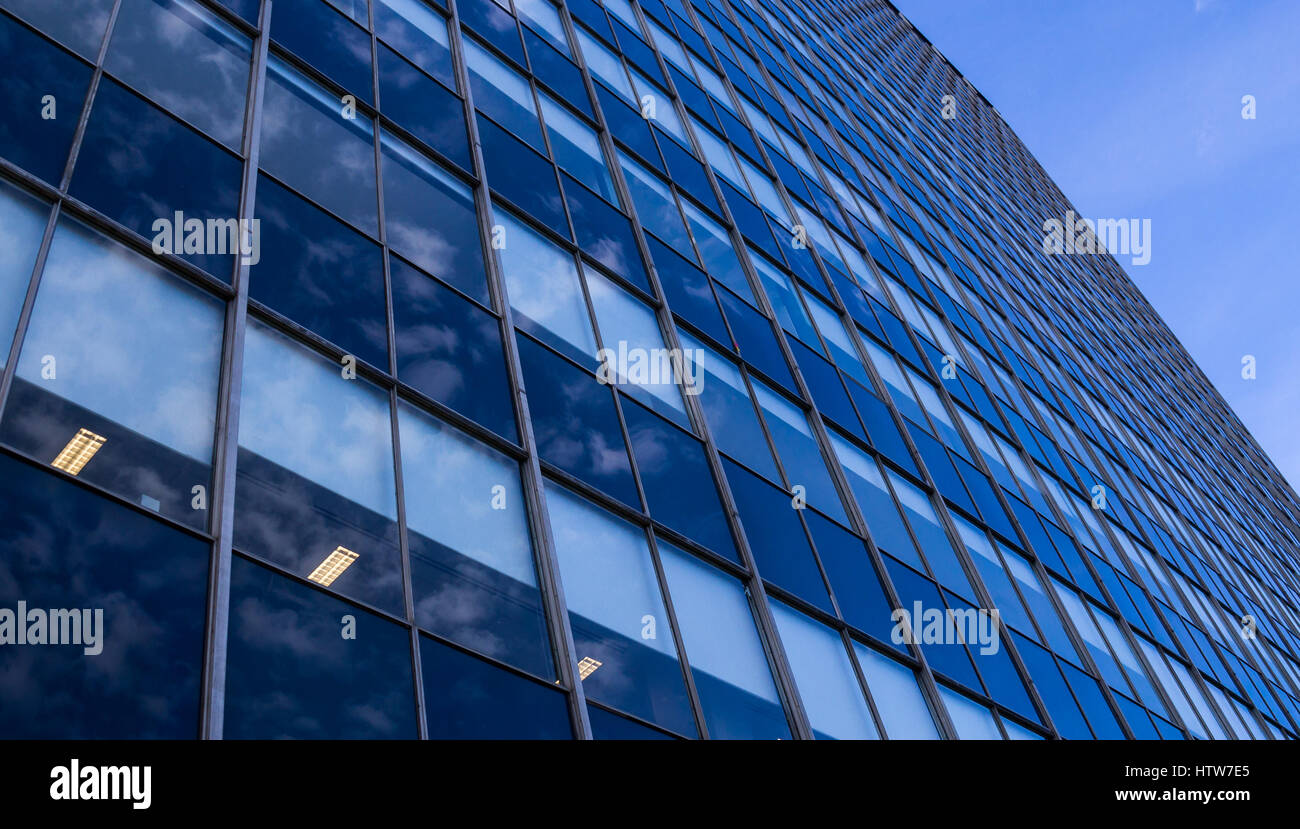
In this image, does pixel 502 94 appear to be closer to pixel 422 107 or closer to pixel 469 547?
pixel 422 107

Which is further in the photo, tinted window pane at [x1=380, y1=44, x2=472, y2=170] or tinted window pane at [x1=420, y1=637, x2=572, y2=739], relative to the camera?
tinted window pane at [x1=380, y1=44, x2=472, y2=170]

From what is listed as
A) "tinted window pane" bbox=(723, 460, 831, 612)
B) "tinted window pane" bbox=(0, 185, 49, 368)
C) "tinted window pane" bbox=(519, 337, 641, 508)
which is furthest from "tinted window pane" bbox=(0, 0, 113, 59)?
"tinted window pane" bbox=(723, 460, 831, 612)

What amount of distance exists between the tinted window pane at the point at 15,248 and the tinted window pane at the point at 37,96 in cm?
34

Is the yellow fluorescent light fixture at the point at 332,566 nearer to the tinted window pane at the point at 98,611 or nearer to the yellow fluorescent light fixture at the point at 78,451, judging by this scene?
the tinted window pane at the point at 98,611

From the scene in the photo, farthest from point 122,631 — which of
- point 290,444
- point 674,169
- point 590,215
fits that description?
point 674,169

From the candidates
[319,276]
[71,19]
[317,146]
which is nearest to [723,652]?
[319,276]

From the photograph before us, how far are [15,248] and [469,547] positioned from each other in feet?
13.1

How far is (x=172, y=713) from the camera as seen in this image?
6230 millimetres

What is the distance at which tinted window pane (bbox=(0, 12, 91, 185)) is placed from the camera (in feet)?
26.5

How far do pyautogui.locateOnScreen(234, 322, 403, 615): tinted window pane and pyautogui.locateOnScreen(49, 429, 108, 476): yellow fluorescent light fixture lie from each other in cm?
98

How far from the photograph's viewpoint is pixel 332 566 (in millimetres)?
7832

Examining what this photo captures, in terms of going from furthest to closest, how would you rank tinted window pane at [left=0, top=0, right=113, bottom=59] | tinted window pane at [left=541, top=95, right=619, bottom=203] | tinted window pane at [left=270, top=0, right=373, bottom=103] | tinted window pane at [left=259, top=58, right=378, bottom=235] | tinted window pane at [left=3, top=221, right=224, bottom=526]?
tinted window pane at [left=541, top=95, right=619, bottom=203], tinted window pane at [left=270, top=0, right=373, bottom=103], tinted window pane at [left=259, top=58, right=378, bottom=235], tinted window pane at [left=0, top=0, right=113, bottom=59], tinted window pane at [left=3, top=221, right=224, bottom=526]

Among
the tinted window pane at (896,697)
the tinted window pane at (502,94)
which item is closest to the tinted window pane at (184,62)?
the tinted window pane at (502,94)

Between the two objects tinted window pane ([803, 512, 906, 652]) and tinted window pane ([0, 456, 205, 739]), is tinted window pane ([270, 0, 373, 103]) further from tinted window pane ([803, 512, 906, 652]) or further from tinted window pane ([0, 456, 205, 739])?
tinted window pane ([803, 512, 906, 652])
